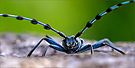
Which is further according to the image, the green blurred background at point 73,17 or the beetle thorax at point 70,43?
the green blurred background at point 73,17

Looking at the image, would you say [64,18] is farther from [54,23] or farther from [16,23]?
[16,23]

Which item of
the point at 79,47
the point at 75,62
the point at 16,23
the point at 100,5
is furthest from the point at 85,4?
the point at 75,62

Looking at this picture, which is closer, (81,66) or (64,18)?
(81,66)

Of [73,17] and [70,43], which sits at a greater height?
[73,17]

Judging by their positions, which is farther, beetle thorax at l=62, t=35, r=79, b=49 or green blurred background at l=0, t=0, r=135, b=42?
green blurred background at l=0, t=0, r=135, b=42

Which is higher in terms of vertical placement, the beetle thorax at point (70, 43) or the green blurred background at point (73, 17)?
the green blurred background at point (73, 17)

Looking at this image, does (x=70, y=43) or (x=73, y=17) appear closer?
(x=70, y=43)

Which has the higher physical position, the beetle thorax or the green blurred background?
the green blurred background

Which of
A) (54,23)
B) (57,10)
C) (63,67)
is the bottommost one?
(63,67)
